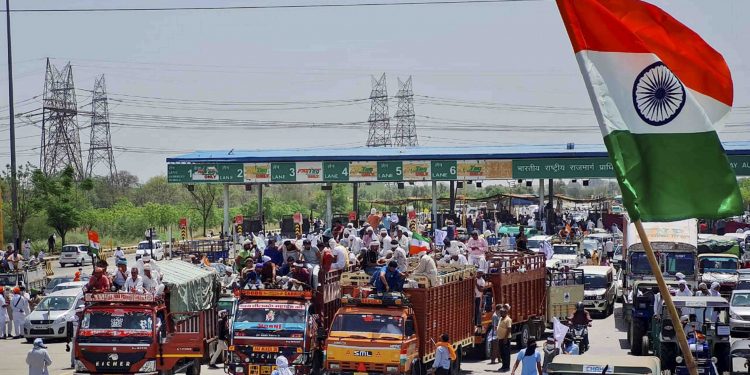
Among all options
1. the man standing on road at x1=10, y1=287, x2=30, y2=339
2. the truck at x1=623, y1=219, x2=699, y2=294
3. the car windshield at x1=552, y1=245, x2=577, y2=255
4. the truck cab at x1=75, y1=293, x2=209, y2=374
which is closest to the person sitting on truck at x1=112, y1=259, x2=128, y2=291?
the truck cab at x1=75, y1=293, x2=209, y2=374

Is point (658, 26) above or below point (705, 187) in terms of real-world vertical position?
above

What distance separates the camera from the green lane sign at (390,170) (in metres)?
63.9

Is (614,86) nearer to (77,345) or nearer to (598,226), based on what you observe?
(77,345)

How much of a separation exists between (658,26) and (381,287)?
13.0 metres

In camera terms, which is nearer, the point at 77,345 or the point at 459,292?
the point at 77,345

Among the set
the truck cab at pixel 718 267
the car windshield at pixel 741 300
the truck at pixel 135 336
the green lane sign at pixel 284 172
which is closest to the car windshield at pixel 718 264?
the truck cab at pixel 718 267

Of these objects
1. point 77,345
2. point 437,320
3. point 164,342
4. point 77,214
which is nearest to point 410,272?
point 437,320

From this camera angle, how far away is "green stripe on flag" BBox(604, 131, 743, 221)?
11320 mm

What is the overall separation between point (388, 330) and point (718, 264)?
68.8 ft

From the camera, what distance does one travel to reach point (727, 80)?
11.7 meters

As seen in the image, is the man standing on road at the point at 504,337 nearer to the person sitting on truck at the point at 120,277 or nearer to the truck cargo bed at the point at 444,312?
the truck cargo bed at the point at 444,312

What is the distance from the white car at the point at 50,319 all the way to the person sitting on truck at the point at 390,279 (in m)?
12.4

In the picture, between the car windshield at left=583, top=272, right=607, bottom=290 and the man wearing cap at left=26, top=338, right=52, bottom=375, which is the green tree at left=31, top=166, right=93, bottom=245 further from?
the man wearing cap at left=26, top=338, right=52, bottom=375

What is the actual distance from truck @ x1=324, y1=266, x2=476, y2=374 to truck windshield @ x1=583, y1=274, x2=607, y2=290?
45.3 feet
